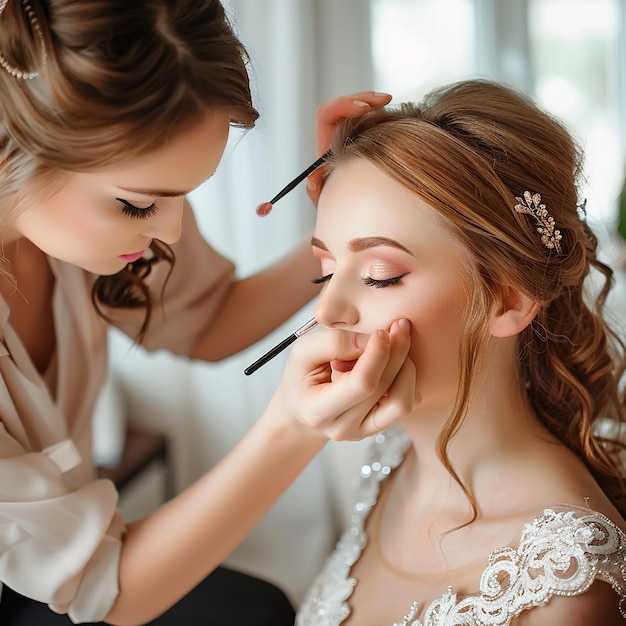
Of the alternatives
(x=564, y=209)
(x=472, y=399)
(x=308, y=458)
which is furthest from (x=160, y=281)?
(x=564, y=209)

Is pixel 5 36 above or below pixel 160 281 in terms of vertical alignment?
above

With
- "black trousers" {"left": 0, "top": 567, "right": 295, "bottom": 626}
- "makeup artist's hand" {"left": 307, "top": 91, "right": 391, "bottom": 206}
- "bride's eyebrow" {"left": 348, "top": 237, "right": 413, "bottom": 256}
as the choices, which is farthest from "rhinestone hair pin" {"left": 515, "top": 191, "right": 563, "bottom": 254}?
"black trousers" {"left": 0, "top": 567, "right": 295, "bottom": 626}

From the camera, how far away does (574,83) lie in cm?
273

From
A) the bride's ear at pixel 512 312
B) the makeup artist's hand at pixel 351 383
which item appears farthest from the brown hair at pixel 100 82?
the bride's ear at pixel 512 312

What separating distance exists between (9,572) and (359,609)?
559mm

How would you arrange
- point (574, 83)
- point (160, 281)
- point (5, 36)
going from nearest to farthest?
1. point (5, 36)
2. point (160, 281)
3. point (574, 83)

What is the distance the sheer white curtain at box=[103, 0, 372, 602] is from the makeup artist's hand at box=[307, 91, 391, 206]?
1.83 feet

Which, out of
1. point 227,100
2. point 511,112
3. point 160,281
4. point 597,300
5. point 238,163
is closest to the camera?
point 227,100

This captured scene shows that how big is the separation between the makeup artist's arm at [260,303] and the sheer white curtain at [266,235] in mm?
441

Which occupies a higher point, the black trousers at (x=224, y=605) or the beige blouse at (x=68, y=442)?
the beige blouse at (x=68, y=442)

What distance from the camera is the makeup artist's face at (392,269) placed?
106 cm

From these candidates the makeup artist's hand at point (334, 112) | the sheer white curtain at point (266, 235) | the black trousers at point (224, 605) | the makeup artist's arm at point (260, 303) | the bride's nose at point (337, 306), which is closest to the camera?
the bride's nose at point (337, 306)

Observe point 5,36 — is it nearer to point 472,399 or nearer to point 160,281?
point 160,281

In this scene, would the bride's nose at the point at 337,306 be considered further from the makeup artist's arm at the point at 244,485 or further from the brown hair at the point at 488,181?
the brown hair at the point at 488,181
